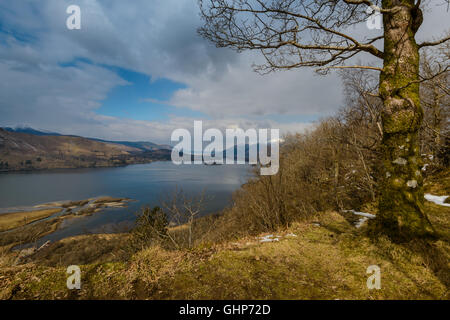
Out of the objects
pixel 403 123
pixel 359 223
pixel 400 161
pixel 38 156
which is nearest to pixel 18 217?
pixel 359 223

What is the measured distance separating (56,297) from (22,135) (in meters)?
276

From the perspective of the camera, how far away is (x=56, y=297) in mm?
2590

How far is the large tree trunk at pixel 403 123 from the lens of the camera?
3471mm

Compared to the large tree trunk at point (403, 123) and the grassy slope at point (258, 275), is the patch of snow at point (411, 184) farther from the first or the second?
the grassy slope at point (258, 275)

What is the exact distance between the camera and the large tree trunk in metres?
3.47

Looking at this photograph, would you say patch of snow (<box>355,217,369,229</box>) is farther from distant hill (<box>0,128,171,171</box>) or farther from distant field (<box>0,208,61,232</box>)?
distant hill (<box>0,128,171,171</box>)

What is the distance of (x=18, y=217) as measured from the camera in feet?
128

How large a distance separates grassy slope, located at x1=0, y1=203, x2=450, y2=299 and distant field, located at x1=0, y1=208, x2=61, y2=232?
148 ft

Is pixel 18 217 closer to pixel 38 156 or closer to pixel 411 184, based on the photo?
pixel 411 184

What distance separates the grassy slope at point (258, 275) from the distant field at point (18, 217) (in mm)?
45242

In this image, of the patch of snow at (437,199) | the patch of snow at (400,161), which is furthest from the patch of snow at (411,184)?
the patch of snow at (437,199)
